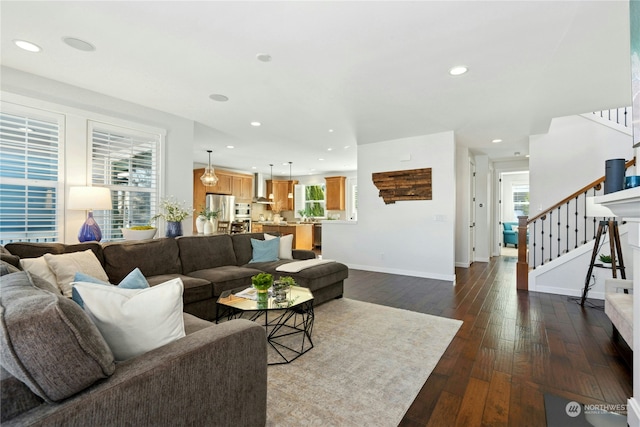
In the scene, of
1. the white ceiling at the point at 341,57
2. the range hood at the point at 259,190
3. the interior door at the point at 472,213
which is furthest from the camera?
the range hood at the point at 259,190

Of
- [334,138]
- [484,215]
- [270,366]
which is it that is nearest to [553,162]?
[484,215]

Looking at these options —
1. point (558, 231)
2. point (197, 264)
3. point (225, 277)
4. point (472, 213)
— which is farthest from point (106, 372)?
point (472, 213)

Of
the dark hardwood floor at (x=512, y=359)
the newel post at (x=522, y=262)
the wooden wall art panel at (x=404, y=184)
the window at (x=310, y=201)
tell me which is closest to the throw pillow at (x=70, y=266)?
the dark hardwood floor at (x=512, y=359)

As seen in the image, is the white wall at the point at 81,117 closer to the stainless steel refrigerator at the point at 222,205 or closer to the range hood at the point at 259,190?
the stainless steel refrigerator at the point at 222,205

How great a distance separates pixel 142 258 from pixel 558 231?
6153mm

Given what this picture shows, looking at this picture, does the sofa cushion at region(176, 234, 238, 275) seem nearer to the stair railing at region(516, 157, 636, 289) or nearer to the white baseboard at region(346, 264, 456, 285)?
the white baseboard at region(346, 264, 456, 285)

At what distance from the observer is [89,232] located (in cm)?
326

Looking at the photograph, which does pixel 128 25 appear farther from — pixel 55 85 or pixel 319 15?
pixel 55 85

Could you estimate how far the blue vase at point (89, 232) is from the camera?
10.6 feet

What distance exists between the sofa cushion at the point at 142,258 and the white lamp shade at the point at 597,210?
15.7 feet

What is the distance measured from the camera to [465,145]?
243 inches

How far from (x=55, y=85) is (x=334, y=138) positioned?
4012mm

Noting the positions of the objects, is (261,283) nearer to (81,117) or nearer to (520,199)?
(81,117)

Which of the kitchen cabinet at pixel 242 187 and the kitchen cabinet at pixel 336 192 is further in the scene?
the kitchen cabinet at pixel 336 192
